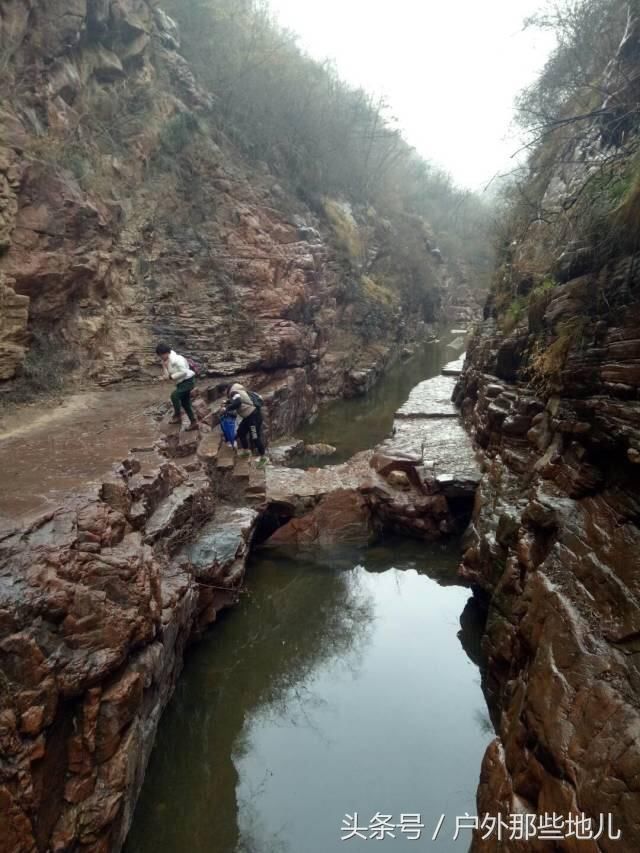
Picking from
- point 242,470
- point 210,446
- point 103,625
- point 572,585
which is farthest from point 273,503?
point 572,585

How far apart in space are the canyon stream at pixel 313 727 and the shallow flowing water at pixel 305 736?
1 centimetres

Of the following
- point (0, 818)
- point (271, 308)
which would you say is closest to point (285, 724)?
point (0, 818)

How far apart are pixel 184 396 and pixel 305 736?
214 inches

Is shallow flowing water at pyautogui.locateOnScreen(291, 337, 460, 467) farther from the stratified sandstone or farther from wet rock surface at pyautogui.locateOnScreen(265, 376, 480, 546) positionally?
the stratified sandstone

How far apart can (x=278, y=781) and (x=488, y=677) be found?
2.40 m

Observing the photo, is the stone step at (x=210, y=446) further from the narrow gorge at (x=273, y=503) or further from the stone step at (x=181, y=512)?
the stone step at (x=181, y=512)

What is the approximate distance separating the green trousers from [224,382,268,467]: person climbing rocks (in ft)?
2.33

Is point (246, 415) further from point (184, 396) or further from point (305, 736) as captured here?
point (305, 736)

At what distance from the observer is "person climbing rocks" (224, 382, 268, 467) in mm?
9008

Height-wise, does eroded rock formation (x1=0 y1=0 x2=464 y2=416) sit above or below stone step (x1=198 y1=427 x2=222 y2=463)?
above

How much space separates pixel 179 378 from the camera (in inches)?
316

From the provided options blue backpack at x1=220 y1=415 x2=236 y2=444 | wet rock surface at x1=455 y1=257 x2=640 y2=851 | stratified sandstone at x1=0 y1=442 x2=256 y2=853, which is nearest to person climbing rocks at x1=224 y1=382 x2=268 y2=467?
blue backpack at x1=220 y1=415 x2=236 y2=444

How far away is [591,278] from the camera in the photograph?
17.2 feet

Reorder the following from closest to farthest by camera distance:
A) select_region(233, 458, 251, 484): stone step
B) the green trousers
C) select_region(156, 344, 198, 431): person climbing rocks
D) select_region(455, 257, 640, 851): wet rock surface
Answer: select_region(455, 257, 640, 851): wet rock surface < select_region(156, 344, 198, 431): person climbing rocks < the green trousers < select_region(233, 458, 251, 484): stone step
